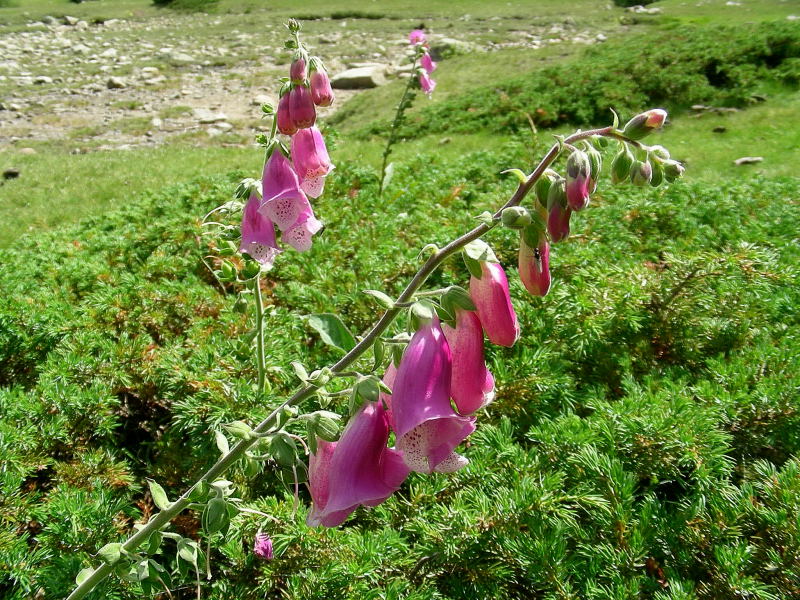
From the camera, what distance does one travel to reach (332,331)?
167cm

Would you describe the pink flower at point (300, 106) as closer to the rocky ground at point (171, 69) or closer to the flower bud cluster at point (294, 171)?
the flower bud cluster at point (294, 171)

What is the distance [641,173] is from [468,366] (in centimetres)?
50

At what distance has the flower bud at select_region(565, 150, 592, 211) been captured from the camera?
996 millimetres

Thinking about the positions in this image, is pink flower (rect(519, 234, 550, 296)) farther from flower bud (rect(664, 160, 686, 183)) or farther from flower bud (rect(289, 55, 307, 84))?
flower bud (rect(289, 55, 307, 84))

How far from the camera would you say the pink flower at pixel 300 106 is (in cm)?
150

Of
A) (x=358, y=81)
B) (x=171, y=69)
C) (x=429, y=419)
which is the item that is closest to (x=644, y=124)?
(x=429, y=419)

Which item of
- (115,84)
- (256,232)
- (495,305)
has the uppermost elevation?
(495,305)

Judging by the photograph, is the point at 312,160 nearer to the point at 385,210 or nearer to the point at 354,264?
the point at 354,264

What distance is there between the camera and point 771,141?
6.93m

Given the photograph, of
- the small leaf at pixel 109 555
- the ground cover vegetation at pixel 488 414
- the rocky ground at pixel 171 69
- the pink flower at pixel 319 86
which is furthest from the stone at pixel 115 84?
the small leaf at pixel 109 555

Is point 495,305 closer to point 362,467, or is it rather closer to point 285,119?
point 362,467

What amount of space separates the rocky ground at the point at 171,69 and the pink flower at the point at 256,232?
349 inches

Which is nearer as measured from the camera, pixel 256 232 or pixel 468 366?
pixel 468 366

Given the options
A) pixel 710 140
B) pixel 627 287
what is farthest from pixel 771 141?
pixel 627 287
